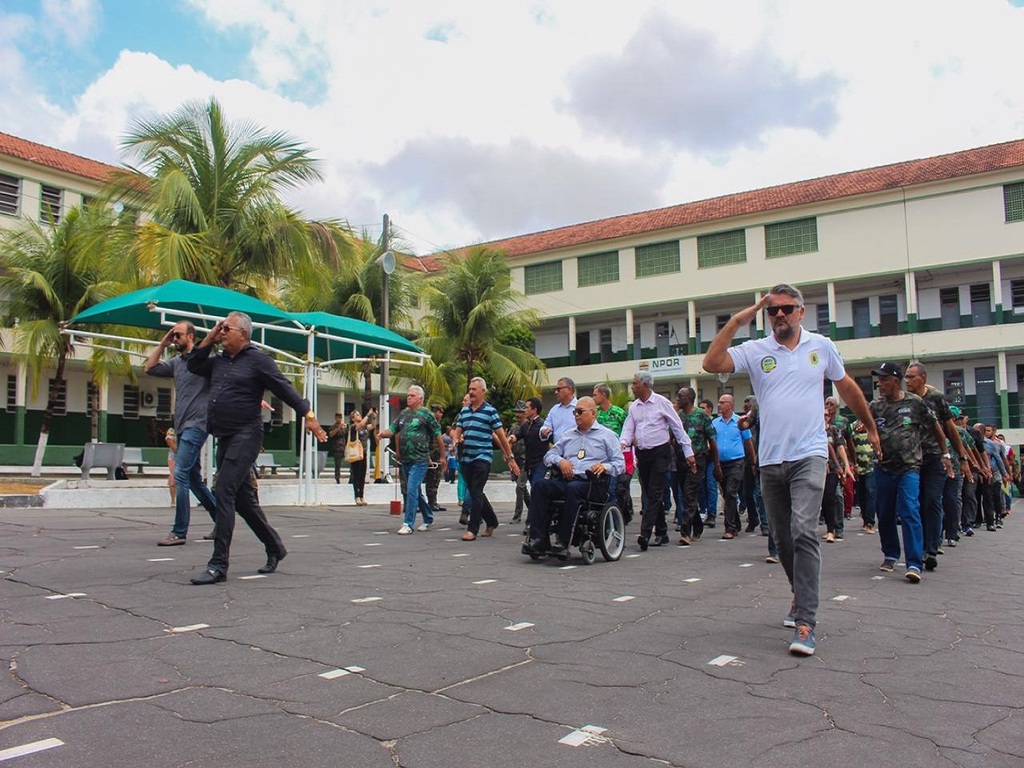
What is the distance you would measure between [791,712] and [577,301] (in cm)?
4307

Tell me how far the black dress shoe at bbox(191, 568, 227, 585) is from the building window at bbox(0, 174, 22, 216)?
98.0 ft

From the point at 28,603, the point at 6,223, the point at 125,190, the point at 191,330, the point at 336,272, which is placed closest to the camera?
the point at 28,603

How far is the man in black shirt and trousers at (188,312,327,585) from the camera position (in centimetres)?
648

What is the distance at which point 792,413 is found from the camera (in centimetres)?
503

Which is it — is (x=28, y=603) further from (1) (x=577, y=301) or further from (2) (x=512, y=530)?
(1) (x=577, y=301)

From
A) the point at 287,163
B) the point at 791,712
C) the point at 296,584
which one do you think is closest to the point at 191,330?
the point at 296,584

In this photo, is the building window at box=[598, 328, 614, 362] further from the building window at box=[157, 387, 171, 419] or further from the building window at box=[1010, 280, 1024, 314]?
the building window at box=[157, 387, 171, 419]

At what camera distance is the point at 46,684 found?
3.70m

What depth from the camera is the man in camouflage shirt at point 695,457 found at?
10.3 m

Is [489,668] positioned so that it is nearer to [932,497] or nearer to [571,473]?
[571,473]

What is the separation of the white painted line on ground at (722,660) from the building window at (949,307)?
38.3m

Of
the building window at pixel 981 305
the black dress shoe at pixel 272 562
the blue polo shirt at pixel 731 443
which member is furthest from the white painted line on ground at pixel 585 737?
the building window at pixel 981 305

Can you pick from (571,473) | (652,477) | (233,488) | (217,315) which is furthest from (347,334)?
(233,488)

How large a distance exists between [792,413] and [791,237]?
123 ft
